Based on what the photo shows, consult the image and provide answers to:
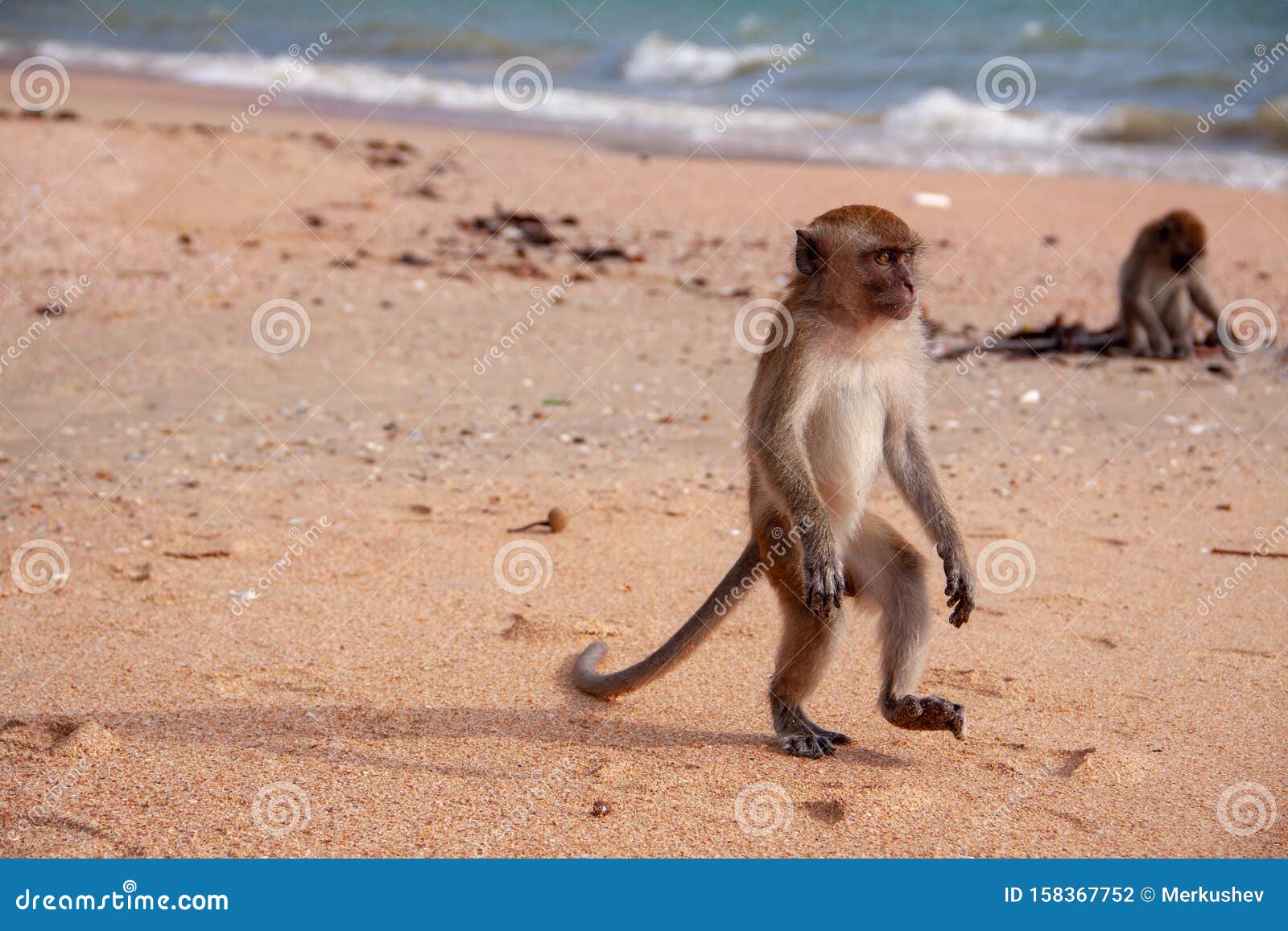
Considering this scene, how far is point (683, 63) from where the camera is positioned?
29.2 m

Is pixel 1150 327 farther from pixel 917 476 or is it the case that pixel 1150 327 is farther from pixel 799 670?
pixel 799 670

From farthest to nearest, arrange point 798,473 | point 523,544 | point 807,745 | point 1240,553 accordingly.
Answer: point 523,544, point 1240,553, point 807,745, point 798,473

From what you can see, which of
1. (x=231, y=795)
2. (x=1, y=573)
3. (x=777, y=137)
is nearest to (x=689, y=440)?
(x=1, y=573)

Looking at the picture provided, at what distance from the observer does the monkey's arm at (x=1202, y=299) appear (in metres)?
11.1

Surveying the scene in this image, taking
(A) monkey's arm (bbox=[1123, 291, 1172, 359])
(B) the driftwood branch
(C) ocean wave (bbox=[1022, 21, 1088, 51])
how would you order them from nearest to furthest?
1. (B) the driftwood branch
2. (A) monkey's arm (bbox=[1123, 291, 1172, 359])
3. (C) ocean wave (bbox=[1022, 21, 1088, 51])

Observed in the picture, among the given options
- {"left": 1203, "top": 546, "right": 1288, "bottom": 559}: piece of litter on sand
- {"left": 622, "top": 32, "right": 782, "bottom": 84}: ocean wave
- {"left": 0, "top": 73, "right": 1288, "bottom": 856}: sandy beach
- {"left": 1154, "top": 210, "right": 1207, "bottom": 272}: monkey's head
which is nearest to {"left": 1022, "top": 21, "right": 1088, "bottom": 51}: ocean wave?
{"left": 622, "top": 32, "right": 782, "bottom": 84}: ocean wave

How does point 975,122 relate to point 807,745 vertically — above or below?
above

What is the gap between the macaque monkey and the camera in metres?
10.7

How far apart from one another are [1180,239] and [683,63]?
19.6 m

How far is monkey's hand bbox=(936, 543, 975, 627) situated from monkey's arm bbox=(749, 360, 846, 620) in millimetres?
395

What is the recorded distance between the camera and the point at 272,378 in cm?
942

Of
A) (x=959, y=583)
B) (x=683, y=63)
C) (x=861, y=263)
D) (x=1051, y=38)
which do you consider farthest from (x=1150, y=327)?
(x=683, y=63)

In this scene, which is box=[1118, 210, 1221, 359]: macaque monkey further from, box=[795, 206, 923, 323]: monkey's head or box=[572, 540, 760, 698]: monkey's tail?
box=[572, 540, 760, 698]: monkey's tail

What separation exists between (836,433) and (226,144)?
40.3 feet
